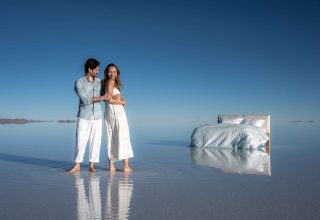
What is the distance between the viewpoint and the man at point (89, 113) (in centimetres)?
611

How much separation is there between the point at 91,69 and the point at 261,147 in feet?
19.0

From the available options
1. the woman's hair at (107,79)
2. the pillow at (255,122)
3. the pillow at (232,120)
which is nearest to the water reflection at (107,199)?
the woman's hair at (107,79)

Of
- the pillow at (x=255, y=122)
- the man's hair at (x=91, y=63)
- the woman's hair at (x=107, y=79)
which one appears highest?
the man's hair at (x=91, y=63)

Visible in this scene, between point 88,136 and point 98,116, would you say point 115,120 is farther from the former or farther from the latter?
point 88,136

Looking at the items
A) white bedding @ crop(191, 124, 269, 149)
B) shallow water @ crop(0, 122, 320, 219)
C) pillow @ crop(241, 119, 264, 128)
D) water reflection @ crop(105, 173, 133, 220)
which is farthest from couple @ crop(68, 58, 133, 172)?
pillow @ crop(241, 119, 264, 128)

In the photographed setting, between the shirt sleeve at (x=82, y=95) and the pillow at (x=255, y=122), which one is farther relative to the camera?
the pillow at (x=255, y=122)

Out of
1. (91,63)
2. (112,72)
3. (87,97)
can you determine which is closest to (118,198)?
(87,97)

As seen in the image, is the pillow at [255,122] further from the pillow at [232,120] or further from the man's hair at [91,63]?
the man's hair at [91,63]

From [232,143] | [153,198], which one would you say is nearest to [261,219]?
[153,198]

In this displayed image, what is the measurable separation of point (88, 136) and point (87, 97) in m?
0.63

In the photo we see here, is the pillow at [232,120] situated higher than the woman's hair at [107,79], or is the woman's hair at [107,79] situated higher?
the woman's hair at [107,79]

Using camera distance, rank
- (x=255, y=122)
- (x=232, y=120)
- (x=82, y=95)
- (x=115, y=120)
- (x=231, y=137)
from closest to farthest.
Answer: (x=82, y=95) < (x=115, y=120) < (x=231, y=137) < (x=255, y=122) < (x=232, y=120)

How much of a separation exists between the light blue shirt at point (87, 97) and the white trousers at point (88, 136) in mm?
96

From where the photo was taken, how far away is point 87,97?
6105 mm
